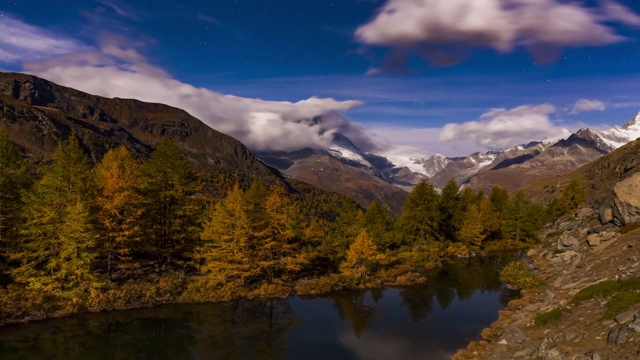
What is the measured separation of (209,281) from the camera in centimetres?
5309

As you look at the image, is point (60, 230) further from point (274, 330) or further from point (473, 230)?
point (473, 230)

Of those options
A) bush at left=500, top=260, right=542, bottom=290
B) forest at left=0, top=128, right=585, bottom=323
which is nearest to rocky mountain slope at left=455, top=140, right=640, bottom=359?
bush at left=500, top=260, right=542, bottom=290

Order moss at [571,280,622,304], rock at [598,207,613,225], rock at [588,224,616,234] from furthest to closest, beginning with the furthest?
1. rock at [598,207,613,225]
2. rock at [588,224,616,234]
3. moss at [571,280,622,304]

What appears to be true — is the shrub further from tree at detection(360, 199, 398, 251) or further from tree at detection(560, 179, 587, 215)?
tree at detection(560, 179, 587, 215)

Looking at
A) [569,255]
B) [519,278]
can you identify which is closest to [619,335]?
[519,278]

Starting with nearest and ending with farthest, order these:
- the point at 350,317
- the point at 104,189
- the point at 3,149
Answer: the point at 3,149
the point at 350,317
the point at 104,189

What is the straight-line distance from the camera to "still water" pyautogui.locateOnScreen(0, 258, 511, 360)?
3506 cm

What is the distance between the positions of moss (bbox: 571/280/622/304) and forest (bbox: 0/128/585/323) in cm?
3247

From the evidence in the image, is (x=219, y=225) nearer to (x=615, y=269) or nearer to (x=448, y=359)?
(x=448, y=359)

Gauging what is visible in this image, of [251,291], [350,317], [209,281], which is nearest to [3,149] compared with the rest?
[209,281]

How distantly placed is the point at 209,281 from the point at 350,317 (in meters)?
19.9

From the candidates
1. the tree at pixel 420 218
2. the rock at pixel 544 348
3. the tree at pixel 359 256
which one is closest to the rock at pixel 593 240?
the tree at pixel 359 256

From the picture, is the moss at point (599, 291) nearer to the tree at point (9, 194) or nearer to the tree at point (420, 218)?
the tree at point (9, 194)

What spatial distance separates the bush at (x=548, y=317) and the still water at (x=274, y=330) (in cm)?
711
